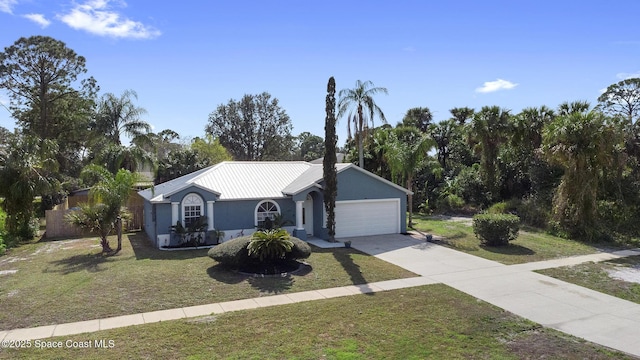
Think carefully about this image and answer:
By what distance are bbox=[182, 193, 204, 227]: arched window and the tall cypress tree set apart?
5.61m

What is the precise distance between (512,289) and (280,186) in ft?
38.9

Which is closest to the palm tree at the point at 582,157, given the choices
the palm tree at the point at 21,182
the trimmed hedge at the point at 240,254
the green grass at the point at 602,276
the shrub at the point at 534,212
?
the shrub at the point at 534,212

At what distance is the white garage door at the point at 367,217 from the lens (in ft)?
66.1

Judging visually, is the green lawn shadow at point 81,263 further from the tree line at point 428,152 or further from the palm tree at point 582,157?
the palm tree at point 582,157

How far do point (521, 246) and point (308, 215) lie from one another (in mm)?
9919

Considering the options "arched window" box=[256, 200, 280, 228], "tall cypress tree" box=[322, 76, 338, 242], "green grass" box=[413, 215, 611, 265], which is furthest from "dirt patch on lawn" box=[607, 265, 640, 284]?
"arched window" box=[256, 200, 280, 228]

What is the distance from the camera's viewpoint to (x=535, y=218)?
22656 mm

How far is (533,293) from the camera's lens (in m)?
11.4

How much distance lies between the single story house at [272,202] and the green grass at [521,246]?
9.89 feet

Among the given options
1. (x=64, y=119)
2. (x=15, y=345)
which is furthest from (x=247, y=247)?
(x=64, y=119)

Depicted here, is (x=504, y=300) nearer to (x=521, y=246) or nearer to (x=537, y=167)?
(x=521, y=246)

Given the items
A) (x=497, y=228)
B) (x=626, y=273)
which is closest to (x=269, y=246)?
(x=497, y=228)

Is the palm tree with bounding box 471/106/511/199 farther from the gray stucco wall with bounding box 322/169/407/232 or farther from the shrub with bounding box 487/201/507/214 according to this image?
the gray stucco wall with bounding box 322/169/407/232

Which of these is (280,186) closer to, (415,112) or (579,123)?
(579,123)
